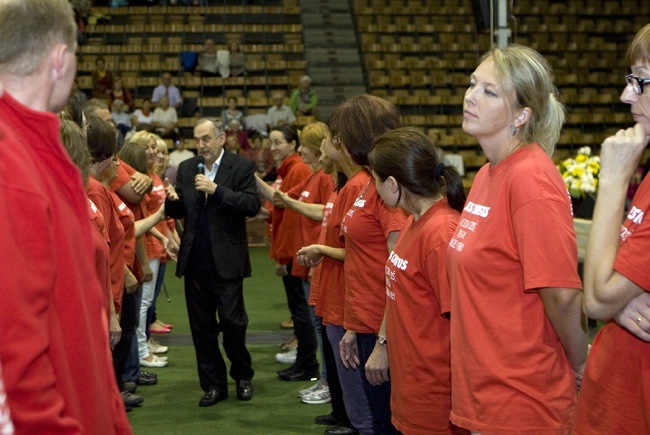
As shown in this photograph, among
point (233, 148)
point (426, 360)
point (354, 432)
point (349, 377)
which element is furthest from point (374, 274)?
point (233, 148)

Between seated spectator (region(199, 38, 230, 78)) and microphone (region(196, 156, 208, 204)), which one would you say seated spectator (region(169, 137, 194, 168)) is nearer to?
seated spectator (region(199, 38, 230, 78))

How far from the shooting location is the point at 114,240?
4.11 meters

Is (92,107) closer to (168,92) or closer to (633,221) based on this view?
(633,221)

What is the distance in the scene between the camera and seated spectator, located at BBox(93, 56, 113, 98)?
15.0 metres

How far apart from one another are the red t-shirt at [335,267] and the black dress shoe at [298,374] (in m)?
1.79

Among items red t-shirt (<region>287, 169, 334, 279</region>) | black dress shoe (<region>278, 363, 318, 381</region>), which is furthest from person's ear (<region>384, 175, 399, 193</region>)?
black dress shoe (<region>278, 363, 318, 381</region>)

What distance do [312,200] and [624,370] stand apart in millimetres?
3720

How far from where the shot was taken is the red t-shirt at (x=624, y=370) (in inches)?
73.6

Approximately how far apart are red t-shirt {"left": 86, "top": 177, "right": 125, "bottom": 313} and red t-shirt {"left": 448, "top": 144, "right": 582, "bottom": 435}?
7.41 feet

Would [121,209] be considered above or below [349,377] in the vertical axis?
above

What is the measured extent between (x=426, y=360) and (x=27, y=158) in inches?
64.3

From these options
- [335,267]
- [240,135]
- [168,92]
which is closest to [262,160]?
[240,135]

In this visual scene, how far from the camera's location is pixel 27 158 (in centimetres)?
142

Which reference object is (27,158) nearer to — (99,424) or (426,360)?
(99,424)
